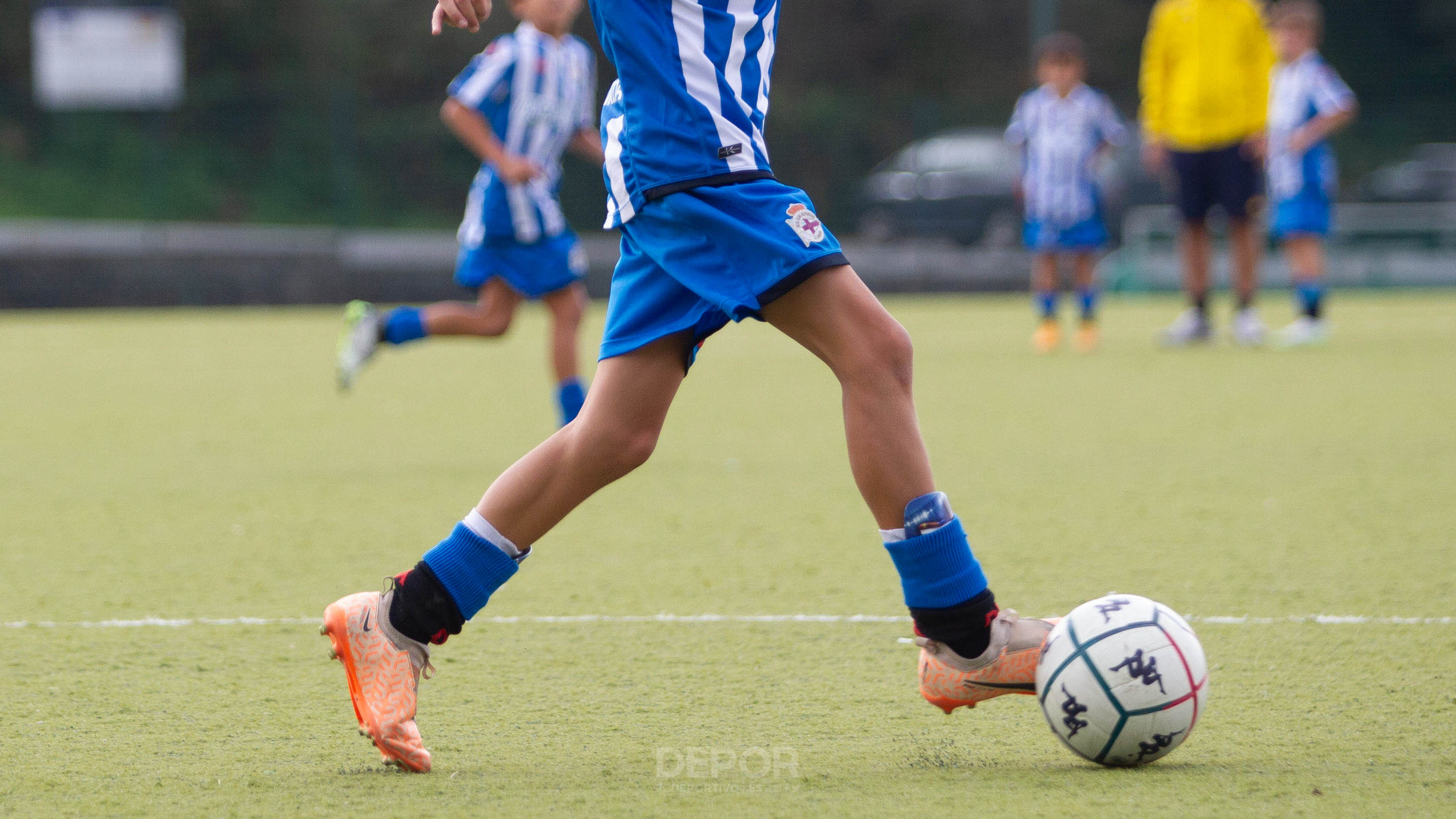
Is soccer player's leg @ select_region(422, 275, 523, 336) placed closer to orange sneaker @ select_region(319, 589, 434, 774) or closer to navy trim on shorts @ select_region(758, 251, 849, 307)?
orange sneaker @ select_region(319, 589, 434, 774)

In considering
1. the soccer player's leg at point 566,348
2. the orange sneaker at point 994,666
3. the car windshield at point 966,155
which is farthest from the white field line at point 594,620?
the car windshield at point 966,155

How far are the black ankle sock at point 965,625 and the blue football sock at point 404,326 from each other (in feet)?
14.1

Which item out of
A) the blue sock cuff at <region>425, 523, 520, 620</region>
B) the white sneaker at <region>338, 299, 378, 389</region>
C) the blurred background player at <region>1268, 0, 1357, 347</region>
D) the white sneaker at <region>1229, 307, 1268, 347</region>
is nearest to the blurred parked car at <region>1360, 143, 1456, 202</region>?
the blurred background player at <region>1268, 0, 1357, 347</region>

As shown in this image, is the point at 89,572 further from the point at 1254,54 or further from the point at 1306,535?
the point at 1254,54

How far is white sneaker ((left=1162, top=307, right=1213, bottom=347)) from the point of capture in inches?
459

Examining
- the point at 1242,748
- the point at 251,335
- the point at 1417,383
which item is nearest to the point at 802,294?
the point at 1242,748

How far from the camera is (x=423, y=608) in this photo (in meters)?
2.92

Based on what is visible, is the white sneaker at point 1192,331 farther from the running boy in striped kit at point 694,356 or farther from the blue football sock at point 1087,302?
the running boy in striped kit at point 694,356

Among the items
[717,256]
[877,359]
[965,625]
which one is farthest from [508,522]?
[965,625]

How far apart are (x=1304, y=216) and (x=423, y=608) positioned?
9.78 m

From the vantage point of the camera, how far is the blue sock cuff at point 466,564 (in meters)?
2.92

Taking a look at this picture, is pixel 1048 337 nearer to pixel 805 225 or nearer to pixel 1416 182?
pixel 805 225

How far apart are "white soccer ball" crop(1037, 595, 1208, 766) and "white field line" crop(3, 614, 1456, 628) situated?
102 cm

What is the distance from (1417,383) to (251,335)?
9.11 metres
